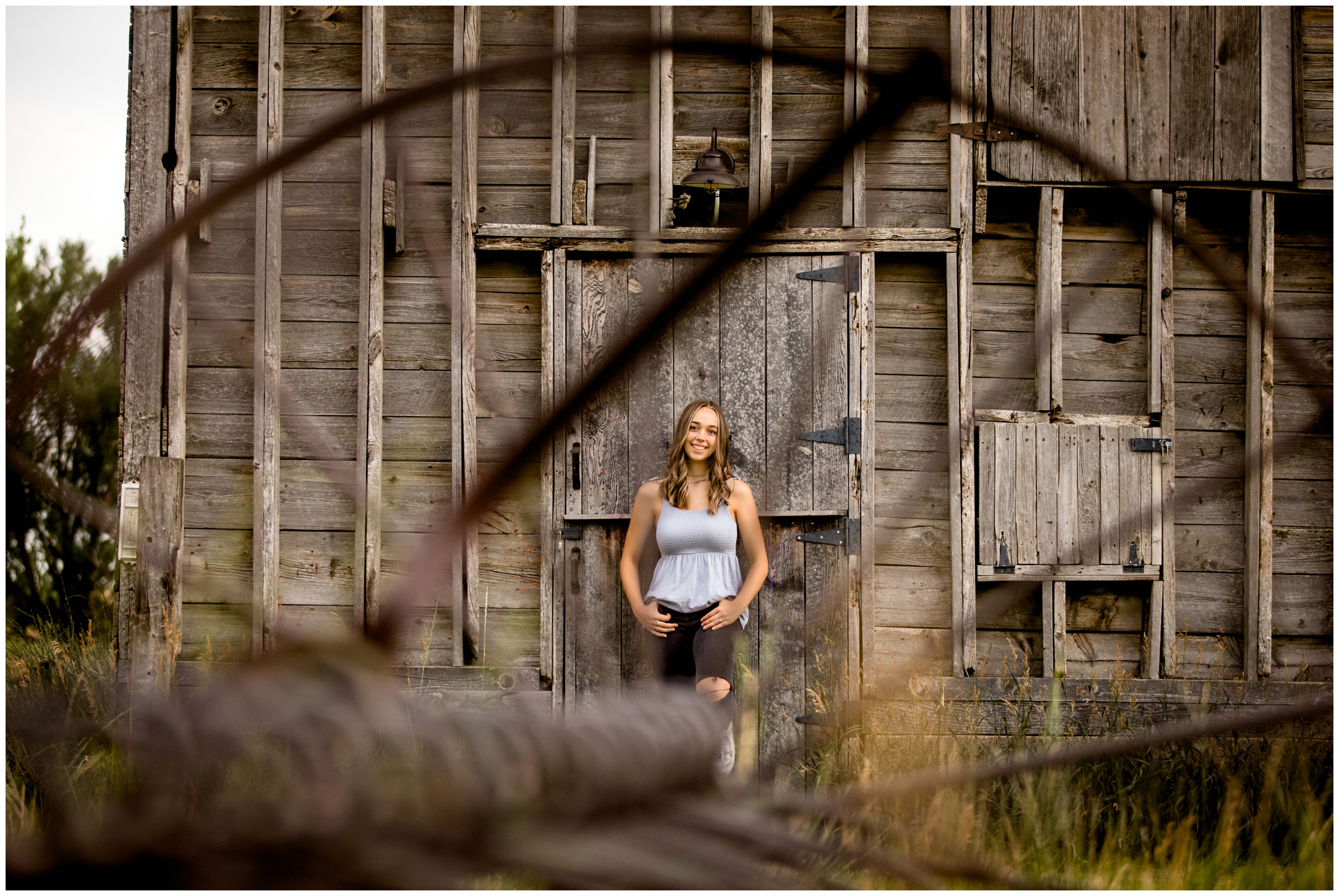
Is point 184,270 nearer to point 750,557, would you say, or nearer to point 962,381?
point 750,557

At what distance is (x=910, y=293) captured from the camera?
4359mm

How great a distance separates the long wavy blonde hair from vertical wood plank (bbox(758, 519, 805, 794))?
631 mm

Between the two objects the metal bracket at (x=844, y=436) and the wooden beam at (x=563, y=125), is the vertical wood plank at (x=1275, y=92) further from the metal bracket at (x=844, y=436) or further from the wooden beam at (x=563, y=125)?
the wooden beam at (x=563, y=125)

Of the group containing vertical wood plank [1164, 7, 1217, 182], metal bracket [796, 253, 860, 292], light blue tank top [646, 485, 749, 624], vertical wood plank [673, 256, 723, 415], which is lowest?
light blue tank top [646, 485, 749, 624]

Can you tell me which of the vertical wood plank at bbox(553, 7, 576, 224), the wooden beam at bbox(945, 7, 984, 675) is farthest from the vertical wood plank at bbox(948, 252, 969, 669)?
the vertical wood plank at bbox(553, 7, 576, 224)

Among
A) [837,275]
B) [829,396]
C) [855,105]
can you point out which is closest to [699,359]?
[829,396]

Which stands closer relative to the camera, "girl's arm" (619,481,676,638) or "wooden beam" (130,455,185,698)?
"wooden beam" (130,455,185,698)

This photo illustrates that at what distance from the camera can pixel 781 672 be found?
165 inches

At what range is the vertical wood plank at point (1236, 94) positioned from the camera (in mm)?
4312

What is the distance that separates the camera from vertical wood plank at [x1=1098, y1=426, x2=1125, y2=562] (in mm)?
4234

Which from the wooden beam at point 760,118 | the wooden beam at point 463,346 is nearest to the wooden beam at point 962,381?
the wooden beam at point 760,118

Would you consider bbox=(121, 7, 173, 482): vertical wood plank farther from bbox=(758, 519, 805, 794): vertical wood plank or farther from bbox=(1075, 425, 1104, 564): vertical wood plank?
bbox=(1075, 425, 1104, 564): vertical wood plank

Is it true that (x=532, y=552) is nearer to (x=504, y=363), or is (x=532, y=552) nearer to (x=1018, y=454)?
(x=504, y=363)

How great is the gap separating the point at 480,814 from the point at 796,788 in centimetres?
355
